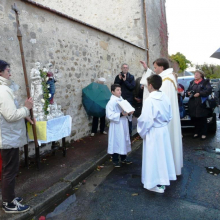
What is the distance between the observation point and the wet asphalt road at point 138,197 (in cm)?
295

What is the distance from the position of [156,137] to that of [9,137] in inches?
80.0

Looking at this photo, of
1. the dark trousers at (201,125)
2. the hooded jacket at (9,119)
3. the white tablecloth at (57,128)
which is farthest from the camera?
the dark trousers at (201,125)

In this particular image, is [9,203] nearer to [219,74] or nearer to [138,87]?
[138,87]

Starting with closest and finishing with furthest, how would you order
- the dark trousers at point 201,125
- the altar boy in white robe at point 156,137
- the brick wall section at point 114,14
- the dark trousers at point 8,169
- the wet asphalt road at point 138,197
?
the dark trousers at point 8,169
the wet asphalt road at point 138,197
the altar boy in white robe at point 156,137
the dark trousers at point 201,125
the brick wall section at point 114,14

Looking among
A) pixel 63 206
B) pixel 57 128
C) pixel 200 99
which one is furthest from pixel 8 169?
pixel 200 99

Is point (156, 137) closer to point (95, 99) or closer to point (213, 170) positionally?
point (213, 170)

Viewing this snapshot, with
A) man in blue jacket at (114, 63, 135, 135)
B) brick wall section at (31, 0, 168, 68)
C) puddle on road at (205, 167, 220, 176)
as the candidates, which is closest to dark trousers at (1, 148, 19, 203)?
puddle on road at (205, 167, 220, 176)

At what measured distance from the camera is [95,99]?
6406 mm

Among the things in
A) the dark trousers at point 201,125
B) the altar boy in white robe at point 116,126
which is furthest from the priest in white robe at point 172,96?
the dark trousers at point 201,125

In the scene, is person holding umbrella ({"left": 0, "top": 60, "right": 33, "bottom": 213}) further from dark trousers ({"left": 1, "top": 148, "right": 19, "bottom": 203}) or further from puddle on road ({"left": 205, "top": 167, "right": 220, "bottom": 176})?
puddle on road ({"left": 205, "top": 167, "right": 220, "bottom": 176})

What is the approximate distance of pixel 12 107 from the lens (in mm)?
2736

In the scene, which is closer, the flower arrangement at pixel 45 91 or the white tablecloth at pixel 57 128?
the white tablecloth at pixel 57 128

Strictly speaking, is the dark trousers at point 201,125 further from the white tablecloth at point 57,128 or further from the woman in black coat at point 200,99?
the white tablecloth at point 57,128

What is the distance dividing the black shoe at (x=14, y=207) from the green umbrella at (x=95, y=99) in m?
3.77
